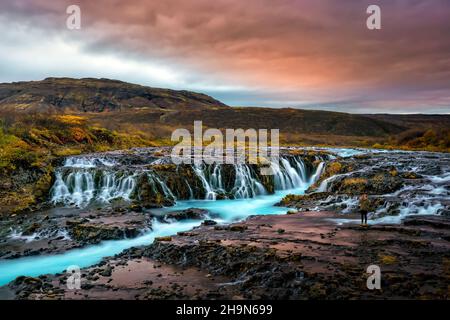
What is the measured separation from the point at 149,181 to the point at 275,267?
16885 mm

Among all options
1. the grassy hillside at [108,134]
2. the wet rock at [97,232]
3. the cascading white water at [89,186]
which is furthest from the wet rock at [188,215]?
the grassy hillside at [108,134]

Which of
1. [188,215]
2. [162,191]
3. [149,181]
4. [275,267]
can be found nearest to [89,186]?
[149,181]

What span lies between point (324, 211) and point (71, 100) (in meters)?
181

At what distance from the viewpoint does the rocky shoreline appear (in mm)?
10117

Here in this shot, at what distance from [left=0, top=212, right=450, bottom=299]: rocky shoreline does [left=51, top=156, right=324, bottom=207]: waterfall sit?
10.9 metres

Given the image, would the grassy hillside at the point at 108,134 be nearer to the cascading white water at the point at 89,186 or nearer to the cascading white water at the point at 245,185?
the cascading white water at the point at 89,186

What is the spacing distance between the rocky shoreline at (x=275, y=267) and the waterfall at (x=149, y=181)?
35.9 feet

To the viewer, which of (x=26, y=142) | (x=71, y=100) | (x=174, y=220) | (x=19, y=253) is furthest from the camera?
(x=71, y=100)

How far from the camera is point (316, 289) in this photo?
992cm

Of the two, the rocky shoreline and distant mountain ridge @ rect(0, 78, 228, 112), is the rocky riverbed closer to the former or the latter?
the rocky shoreline

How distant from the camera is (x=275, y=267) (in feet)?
37.9

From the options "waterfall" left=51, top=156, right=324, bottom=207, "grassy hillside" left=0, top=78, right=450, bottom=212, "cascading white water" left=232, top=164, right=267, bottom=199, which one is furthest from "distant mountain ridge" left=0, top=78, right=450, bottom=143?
"cascading white water" left=232, top=164, right=267, bottom=199
